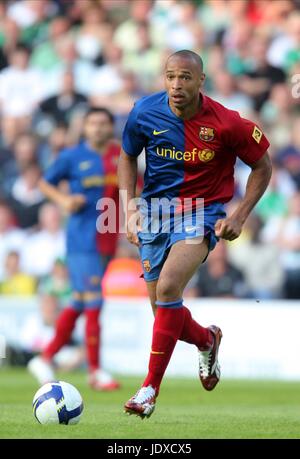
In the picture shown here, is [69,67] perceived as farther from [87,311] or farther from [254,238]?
[87,311]

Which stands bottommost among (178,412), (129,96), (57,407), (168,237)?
(178,412)

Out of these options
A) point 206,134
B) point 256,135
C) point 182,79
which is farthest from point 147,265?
point 182,79

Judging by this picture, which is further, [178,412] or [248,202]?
[178,412]

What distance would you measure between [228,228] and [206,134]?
0.72 meters

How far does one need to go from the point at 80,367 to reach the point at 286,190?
157 inches

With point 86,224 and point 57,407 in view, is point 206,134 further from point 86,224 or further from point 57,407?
point 86,224

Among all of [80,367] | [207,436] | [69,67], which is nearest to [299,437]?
[207,436]

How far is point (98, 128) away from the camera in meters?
11.4

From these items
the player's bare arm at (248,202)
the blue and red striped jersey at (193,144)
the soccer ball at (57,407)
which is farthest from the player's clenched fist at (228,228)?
the soccer ball at (57,407)

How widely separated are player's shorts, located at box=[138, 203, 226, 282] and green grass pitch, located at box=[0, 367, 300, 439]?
1.08 m

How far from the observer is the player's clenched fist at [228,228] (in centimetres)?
723

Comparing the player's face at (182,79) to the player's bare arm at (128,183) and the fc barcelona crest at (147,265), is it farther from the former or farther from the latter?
the fc barcelona crest at (147,265)

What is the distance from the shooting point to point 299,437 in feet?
20.9
